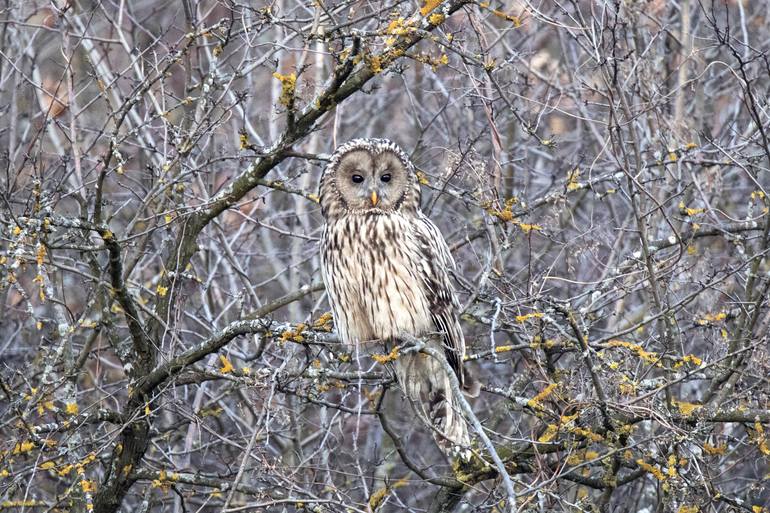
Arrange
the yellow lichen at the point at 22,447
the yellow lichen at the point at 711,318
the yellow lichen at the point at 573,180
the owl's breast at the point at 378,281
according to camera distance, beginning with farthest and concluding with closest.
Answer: the owl's breast at the point at 378,281
the yellow lichen at the point at 573,180
the yellow lichen at the point at 711,318
the yellow lichen at the point at 22,447

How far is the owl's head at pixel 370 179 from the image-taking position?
223 inches

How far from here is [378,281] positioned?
18.4 feet

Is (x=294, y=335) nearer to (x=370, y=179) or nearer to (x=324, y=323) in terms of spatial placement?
(x=324, y=323)

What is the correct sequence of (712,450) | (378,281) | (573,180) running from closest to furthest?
1. (712,450)
2. (573,180)
3. (378,281)

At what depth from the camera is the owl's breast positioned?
219 inches

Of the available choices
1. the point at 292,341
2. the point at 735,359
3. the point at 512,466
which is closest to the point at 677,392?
the point at 735,359

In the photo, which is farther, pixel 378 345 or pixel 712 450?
pixel 378 345

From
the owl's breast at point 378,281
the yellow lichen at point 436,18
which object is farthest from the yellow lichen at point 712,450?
the yellow lichen at point 436,18

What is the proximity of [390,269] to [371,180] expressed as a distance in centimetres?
49

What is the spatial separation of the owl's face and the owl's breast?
3.9 inches

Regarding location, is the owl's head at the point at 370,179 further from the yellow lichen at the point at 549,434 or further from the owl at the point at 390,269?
the yellow lichen at the point at 549,434

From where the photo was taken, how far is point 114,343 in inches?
214

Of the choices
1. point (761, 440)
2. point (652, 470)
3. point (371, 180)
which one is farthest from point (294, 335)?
point (761, 440)

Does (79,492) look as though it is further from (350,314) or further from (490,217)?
(490,217)
